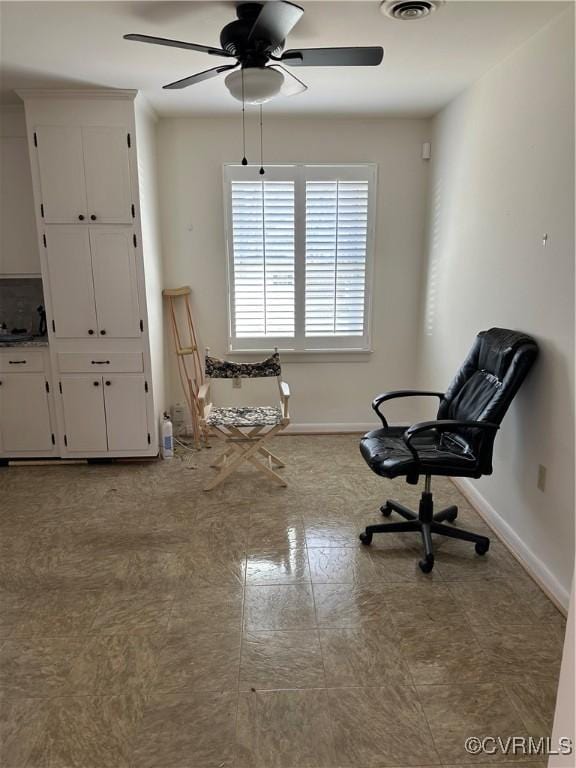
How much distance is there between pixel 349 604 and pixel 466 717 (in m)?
0.67

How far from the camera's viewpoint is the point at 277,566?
8.38 ft

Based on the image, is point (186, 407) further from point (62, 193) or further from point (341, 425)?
point (62, 193)

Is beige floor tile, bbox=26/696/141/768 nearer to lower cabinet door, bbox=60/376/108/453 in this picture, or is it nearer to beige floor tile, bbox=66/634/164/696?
beige floor tile, bbox=66/634/164/696

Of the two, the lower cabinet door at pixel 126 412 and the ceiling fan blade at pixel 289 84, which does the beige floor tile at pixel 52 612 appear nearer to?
the lower cabinet door at pixel 126 412

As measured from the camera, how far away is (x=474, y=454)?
252 centimetres

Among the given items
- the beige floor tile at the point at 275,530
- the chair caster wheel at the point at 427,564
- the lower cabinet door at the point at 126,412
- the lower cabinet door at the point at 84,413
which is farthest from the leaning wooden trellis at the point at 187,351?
the chair caster wheel at the point at 427,564

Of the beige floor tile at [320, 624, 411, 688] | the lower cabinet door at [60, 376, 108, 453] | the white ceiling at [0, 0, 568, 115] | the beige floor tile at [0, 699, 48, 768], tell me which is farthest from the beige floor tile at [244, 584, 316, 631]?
the white ceiling at [0, 0, 568, 115]

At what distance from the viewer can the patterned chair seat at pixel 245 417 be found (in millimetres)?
3449

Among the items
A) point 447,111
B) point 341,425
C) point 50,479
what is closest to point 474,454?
point 341,425

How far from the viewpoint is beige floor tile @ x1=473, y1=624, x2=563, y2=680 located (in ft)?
6.14

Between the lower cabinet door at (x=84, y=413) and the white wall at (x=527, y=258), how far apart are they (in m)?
2.63

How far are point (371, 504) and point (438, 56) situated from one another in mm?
2597

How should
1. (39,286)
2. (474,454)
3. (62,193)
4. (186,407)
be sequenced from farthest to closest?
(186,407) < (39,286) < (62,193) < (474,454)

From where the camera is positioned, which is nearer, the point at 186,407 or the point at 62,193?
the point at 62,193
